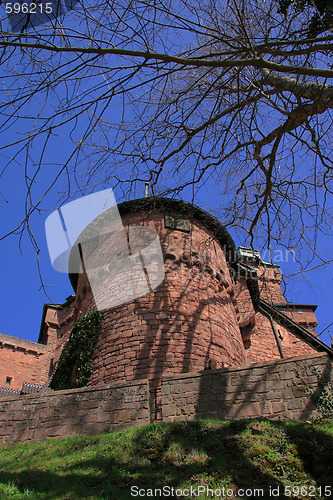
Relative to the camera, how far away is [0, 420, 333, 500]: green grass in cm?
459

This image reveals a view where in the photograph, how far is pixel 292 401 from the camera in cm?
640

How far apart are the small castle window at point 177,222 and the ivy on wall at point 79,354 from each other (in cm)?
327

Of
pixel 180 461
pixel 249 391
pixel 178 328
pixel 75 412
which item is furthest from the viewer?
pixel 178 328

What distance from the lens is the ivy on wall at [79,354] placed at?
9.20 m

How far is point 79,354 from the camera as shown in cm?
958

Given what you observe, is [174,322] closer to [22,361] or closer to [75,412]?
[75,412]

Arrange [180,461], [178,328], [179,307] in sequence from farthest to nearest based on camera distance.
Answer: [179,307], [178,328], [180,461]

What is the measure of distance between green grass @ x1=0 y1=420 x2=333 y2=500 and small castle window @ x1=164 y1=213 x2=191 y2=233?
6186 millimetres

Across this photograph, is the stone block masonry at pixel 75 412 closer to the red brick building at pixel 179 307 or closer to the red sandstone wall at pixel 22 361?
the red brick building at pixel 179 307

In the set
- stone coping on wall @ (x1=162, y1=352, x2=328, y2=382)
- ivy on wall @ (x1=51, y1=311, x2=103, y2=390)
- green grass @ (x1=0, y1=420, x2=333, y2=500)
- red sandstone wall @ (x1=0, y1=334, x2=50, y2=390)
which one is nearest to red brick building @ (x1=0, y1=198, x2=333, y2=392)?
ivy on wall @ (x1=51, y1=311, x2=103, y2=390)

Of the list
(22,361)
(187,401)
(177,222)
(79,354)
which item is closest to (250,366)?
(187,401)

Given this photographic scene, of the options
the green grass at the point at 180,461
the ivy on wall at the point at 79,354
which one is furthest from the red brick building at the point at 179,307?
the green grass at the point at 180,461

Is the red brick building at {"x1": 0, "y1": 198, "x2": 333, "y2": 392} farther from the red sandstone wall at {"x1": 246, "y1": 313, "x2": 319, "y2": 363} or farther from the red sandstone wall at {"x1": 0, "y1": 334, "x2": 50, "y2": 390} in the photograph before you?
the red sandstone wall at {"x1": 0, "y1": 334, "x2": 50, "y2": 390}

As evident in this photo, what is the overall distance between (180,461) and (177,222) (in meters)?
7.31
